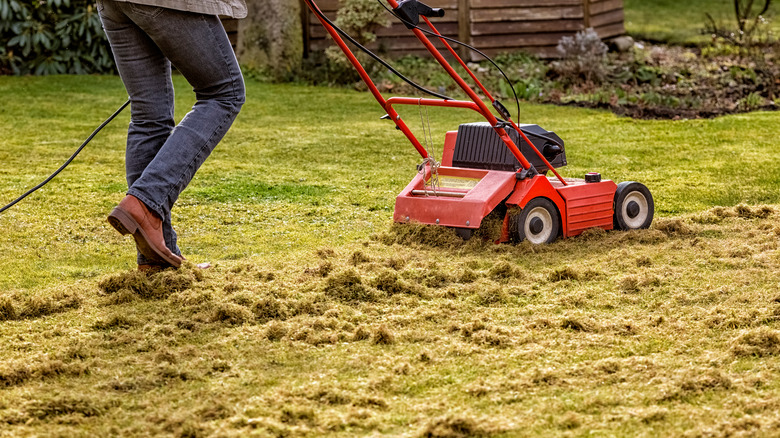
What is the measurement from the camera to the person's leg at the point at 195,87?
10.5 feet

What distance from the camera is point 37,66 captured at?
10.6 metres

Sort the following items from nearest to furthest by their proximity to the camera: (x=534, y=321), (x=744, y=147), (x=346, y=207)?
(x=534, y=321), (x=346, y=207), (x=744, y=147)

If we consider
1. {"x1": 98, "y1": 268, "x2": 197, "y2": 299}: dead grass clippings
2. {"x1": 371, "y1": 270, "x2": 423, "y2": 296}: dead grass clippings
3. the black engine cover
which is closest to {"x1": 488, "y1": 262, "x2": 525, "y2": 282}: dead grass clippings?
{"x1": 371, "y1": 270, "x2": 423, "y2": 296}: dead grass clippings

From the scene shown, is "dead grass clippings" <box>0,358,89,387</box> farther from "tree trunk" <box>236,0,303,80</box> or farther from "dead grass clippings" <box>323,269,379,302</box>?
"tree trunk" <box>236,0,303,80</box>

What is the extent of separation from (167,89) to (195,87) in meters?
0.15

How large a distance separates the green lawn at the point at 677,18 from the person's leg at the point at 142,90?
1131 cm

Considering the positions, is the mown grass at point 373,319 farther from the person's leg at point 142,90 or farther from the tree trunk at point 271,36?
the tree trunk at point 271,36

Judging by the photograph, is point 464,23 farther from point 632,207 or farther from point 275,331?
point 275,331

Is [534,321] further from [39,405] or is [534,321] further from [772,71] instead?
[772,71]

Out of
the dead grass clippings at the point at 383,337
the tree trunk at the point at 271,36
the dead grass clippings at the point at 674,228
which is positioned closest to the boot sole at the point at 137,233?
the dead grass clippings at the point at 383,337

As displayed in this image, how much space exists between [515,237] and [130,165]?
1.53 meters

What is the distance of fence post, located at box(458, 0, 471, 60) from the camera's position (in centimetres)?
1171

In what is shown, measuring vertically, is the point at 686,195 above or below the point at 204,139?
below

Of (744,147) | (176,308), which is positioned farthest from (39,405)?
(744,147)
